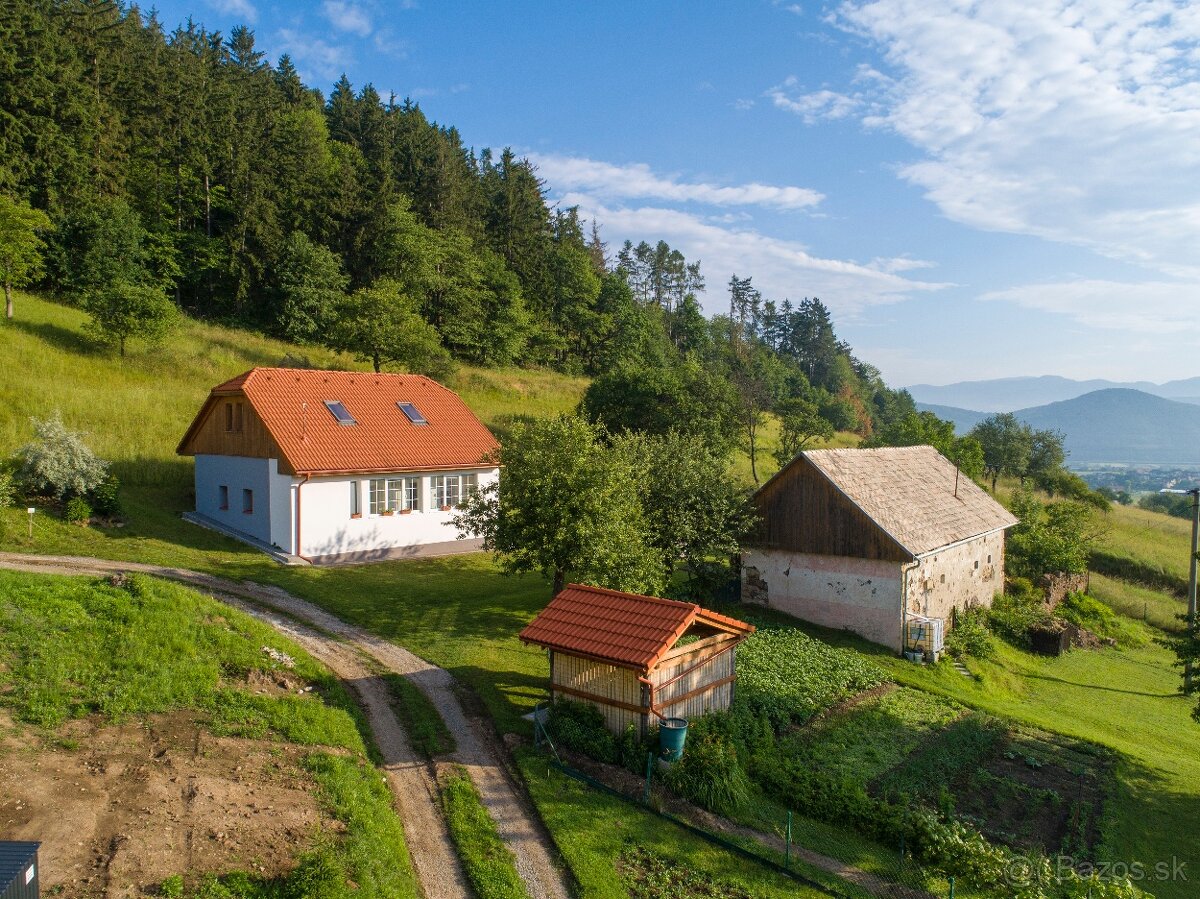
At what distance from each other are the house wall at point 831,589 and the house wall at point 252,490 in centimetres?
1747

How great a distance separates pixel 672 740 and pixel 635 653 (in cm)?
168

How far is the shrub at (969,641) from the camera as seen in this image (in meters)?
24.8

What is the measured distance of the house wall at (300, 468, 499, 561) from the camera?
27.2 m

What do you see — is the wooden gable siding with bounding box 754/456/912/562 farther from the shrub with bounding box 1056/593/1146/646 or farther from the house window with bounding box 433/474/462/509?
the shrub with bounding box 1056/593/1146/646

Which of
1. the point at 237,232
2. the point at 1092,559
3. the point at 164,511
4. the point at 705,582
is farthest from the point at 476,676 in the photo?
the point at 237,232

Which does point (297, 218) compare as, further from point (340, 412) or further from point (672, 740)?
point (672, 740)

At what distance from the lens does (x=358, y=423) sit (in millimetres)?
30594

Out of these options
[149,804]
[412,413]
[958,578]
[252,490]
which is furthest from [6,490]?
[958,578]

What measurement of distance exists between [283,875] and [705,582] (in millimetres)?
18723

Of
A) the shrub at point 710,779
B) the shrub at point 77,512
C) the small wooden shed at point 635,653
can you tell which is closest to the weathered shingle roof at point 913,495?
Result: the small wooden shed at point 635,653

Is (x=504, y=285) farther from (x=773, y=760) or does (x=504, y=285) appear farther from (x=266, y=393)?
(x=773, y=760)

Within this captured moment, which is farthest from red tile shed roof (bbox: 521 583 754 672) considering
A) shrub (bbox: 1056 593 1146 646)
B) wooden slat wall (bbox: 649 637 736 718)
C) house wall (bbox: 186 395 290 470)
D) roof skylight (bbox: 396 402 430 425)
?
shrub (bbox: 1056 593 1146 646)

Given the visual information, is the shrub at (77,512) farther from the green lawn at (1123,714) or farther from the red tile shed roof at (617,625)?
the green lawn at (1123,714)

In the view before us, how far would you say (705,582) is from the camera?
85.7 feet
